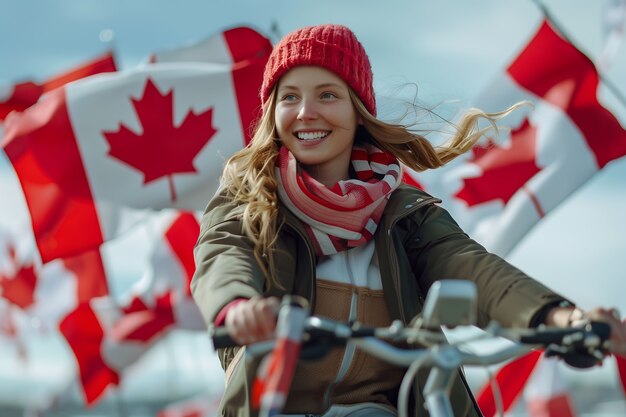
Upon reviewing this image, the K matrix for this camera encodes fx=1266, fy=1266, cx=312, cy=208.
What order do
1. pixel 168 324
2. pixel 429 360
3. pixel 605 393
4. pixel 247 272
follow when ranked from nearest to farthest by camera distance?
1. pixel 429 360
2. pixel 247 272
3. pixel 168 324
4. pixel 605 393

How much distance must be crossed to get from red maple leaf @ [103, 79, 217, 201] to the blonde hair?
21.2 feet

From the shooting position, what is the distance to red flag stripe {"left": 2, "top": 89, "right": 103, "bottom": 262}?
1027 centimetres

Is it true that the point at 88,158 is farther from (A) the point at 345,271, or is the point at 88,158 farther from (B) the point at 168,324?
(A) the point at 345,271

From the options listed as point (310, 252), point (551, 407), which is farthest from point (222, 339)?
point (551, 407)

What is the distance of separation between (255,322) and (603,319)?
0.88 metres

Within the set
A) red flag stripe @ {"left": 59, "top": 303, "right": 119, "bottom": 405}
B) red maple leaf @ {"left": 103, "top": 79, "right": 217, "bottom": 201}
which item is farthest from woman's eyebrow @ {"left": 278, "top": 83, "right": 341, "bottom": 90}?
red flag stripe @ {"left": 59, "top": 303, "right": 119, "bottom": 405}

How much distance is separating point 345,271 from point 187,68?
25.3ft

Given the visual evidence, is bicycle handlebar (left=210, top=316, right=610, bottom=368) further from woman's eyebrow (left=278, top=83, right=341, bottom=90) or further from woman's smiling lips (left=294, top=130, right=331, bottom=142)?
woman's eyebrow (left=278, top=83, right=341, bottom=90)

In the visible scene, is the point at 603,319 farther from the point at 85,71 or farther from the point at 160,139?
the point at 85,71

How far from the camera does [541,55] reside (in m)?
11.4

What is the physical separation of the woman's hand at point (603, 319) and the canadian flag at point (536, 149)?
7499mm

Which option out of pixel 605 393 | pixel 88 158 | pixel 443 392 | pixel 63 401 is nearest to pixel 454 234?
pixel 443 392

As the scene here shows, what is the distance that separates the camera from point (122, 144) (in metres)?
10.8

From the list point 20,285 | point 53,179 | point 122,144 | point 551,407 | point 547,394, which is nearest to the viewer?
point 53,179
